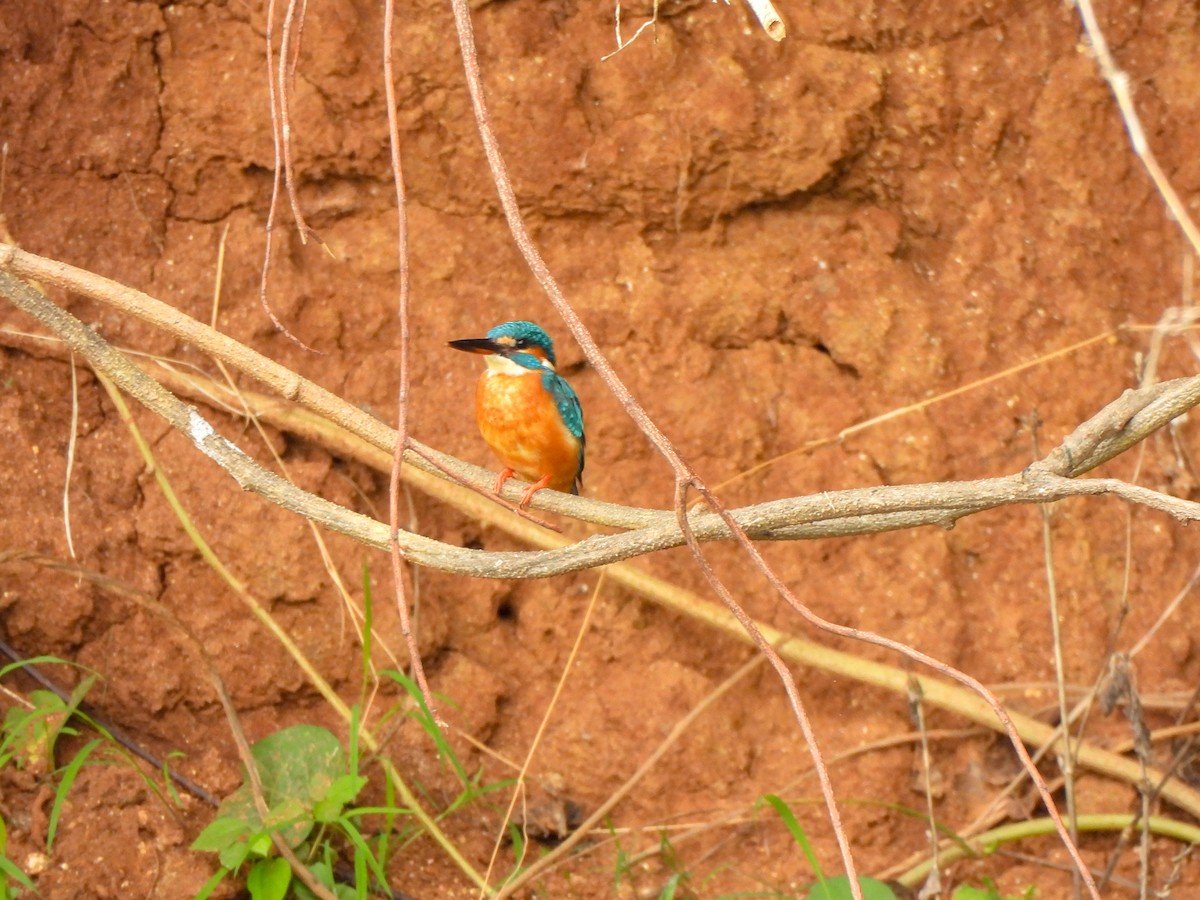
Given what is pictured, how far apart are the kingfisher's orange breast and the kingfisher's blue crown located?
0.34ft

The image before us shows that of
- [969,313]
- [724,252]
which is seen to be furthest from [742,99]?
[969,313]

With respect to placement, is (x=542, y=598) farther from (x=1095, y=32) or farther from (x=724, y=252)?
(x=1095, y=32)

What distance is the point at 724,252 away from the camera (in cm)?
367

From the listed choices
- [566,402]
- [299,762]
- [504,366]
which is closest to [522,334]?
[504,366]

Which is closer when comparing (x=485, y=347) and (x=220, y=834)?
(x=220, y=834)

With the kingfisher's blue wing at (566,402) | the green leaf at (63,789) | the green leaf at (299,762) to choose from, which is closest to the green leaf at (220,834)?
the green leaf at (299,762)

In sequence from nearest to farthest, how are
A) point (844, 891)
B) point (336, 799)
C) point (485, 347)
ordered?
1. point (844, 891)
2. point (336, 799)
3. point (485, 347)

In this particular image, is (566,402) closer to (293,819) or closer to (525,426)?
(525,426)

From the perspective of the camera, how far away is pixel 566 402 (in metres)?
3.22

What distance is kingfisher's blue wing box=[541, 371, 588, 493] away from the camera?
3188 mm

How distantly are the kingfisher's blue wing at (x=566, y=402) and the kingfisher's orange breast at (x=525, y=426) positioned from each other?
2 cm

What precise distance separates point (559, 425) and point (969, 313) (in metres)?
1.26

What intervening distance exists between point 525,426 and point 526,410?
39 mm

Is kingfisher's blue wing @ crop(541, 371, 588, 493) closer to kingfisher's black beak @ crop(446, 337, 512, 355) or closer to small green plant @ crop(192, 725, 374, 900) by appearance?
kingfisher's black beak @ crop(446, 337, 512, 355)
